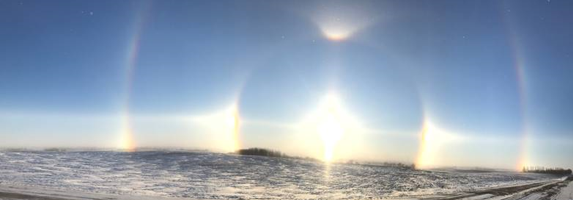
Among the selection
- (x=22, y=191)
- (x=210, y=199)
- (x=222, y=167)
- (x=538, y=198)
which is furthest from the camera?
(x=222, y=167)

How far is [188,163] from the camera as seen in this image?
75.0 meters

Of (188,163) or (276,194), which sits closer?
(276,194)

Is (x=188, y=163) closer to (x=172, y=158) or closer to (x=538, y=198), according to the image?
(x=172, y=158)

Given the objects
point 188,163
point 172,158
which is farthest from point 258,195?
point 172,158

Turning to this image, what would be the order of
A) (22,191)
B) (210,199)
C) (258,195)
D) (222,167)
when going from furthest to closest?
(222,167) → (258,195) → (210,199) → (22,191)

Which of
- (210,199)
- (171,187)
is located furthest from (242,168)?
(210,199)

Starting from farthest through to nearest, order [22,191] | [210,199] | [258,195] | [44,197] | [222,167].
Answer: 1. [222,167]
2. [258,195]
3. [210,199]
4. [22,191]
5. [44,197]

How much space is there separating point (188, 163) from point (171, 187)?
1382 inches

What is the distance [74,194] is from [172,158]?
53.7 m

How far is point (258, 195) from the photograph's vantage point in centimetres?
3722

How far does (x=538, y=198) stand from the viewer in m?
40.2

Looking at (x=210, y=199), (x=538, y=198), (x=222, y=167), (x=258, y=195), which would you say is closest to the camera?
(x=210, y=199)

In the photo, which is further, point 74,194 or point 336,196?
point 336,196

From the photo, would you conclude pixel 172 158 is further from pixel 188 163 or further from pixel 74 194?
pixel 74 194
